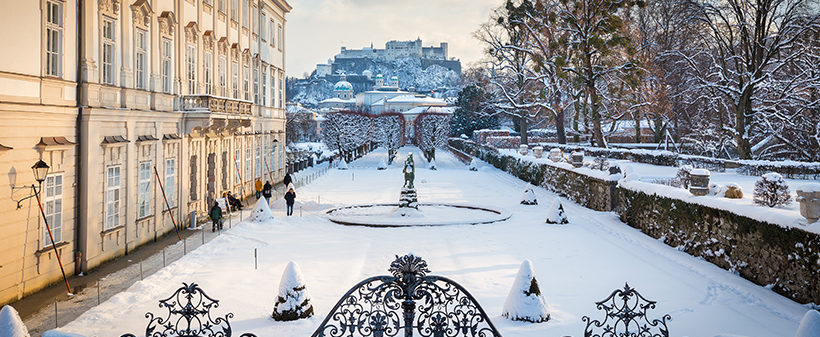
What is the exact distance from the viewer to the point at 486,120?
77312 mm

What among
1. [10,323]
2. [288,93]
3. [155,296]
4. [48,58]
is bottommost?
[155,296]

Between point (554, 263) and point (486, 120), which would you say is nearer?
point (554, 263)

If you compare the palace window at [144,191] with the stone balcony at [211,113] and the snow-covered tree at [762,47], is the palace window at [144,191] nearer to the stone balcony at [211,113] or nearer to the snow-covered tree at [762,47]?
the stone balcony at [211,113]

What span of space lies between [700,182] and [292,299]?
10588 mm

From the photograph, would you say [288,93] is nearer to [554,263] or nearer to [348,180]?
[348,180]

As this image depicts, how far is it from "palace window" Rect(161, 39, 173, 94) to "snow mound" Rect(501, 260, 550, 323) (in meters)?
13.3

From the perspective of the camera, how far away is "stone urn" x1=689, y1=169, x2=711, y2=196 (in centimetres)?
1465

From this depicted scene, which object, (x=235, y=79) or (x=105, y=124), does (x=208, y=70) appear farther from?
(x=105, y=124)

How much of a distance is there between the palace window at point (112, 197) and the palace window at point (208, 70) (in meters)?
8.30

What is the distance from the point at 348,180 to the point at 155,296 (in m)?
26.6

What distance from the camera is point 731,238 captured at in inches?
504

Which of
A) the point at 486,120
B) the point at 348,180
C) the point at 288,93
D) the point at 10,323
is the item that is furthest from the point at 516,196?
the point at 288,93

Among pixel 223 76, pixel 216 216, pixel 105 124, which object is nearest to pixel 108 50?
pixel 105 124

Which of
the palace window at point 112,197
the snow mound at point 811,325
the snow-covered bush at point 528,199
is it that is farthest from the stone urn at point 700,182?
the palace window at point 112,197
